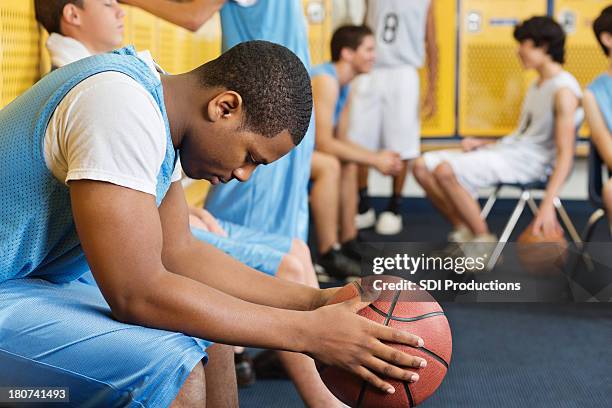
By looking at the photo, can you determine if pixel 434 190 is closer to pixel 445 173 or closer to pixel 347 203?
pixel 445 173

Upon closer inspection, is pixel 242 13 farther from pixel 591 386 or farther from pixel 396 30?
pixel 396 30

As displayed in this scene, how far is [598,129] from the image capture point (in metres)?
3.81

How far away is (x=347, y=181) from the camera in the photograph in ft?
15.5

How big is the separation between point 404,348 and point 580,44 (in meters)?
4.92

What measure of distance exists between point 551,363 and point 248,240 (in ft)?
3.73

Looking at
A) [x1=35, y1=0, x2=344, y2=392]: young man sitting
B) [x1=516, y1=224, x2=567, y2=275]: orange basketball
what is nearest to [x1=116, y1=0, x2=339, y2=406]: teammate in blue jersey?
[x1=35, y1=0, x2=344, y2=392]: young man sitting

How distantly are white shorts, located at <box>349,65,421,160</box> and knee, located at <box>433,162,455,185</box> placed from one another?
3.71ft

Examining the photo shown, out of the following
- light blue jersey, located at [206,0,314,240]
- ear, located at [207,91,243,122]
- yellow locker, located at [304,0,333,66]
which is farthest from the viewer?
yellow locker, located at [304,0,333,66]

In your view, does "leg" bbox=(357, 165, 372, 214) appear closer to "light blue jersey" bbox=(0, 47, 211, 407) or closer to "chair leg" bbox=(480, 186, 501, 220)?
"chair leg" bbox=(480, 186, 501, 220)

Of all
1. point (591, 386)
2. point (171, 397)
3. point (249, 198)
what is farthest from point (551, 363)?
point (171, 397)

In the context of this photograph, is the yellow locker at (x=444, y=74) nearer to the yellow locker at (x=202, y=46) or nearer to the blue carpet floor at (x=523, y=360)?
the yellow locker at (x=202, y=46)

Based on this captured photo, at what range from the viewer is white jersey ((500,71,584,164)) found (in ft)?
14.3

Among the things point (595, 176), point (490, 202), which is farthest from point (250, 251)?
point (490, 202)

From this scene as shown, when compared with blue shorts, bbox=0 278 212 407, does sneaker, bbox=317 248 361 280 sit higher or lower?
lower
